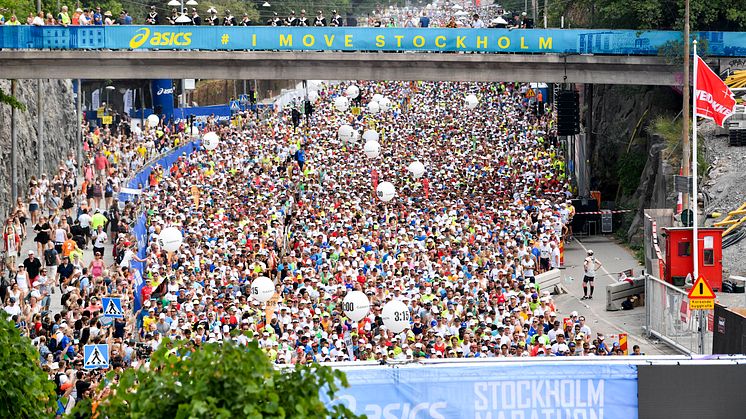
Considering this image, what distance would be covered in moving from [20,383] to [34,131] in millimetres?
33180

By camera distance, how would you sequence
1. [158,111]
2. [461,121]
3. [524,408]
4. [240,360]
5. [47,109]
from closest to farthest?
[240,360] < [524,408] < [47,109] < [461,121] < [158,111]

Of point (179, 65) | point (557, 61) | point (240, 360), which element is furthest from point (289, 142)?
point (240, 360)

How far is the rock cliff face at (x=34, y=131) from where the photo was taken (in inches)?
1592

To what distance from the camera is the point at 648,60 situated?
41.4m

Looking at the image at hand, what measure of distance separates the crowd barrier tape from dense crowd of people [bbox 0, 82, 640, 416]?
404 centimetres

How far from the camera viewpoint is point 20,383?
12398 mm

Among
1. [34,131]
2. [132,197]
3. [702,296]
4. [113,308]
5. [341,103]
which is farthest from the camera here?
[341,103]

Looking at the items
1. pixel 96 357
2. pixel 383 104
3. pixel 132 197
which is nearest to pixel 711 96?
pixel 96 357

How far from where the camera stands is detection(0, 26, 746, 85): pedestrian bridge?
133ft

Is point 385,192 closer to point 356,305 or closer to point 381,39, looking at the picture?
point 381,39

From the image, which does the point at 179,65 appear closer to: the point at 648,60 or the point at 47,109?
the point at 47,109

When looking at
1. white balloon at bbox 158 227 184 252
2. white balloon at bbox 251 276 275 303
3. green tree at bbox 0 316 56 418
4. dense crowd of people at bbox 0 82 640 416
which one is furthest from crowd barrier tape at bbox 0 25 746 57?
green tree at bbox 0 316 56 418

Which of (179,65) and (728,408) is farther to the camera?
(179,65)

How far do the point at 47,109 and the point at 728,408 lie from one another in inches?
1506
